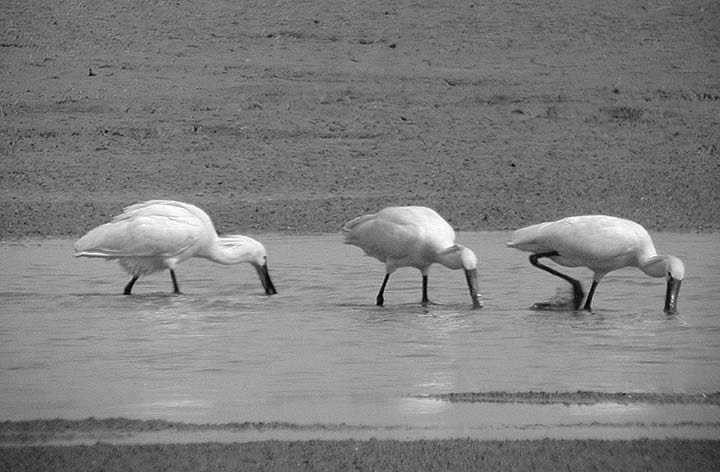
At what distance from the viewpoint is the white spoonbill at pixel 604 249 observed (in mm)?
10453

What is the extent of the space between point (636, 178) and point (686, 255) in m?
3.21

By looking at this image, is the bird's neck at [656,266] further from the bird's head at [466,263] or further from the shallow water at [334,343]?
the bird's head at [466,263]

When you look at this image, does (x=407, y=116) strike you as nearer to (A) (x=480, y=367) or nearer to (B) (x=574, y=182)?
(B) (x=574, y=182)

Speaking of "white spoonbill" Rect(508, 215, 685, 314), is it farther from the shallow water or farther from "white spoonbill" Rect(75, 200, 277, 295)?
"white spoonbill" Rect(75, 200, 277, 295)

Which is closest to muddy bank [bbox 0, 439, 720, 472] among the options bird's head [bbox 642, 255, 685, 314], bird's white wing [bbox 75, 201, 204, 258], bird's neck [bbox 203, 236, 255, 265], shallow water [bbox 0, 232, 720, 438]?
shallow water [bbox 0, 232, 720, 438]

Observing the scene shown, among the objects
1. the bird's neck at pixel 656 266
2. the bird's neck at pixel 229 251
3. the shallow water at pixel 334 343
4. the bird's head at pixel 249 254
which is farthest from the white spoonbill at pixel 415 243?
the bird's neck at pixel 656 266

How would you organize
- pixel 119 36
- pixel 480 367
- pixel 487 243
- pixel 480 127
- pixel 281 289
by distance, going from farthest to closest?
pixel 119 36
pixel 480 127
pixel 487 243
pixel 281 289
pixel 480 367

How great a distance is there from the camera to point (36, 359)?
852 cm

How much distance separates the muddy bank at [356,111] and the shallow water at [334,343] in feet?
7.79

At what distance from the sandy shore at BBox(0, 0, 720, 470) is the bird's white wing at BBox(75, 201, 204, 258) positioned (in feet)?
10.8

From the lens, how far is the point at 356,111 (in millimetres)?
18844

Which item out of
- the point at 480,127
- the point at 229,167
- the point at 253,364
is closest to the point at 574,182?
the point at 480,127

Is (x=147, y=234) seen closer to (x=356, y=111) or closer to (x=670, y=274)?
(x=670, y=274)

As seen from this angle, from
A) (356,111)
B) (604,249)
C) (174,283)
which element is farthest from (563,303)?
(356,111)
